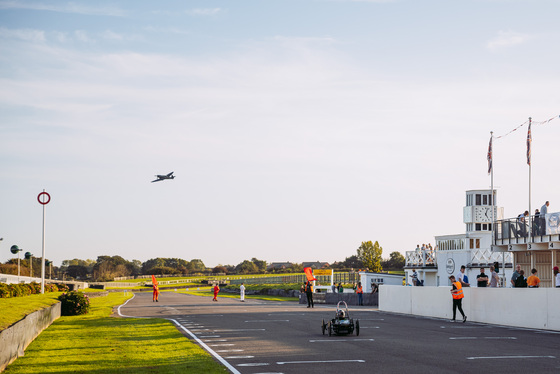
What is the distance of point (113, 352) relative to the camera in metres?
16.0

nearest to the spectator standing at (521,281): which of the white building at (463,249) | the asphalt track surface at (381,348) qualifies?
the asphalt track surface at (381,348)

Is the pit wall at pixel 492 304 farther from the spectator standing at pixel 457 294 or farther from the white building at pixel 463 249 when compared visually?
the white building at pixel 463 249

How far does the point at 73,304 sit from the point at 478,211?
45.4m

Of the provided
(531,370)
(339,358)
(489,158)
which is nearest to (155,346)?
(339,358)

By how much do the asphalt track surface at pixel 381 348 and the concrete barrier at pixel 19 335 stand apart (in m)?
4.35

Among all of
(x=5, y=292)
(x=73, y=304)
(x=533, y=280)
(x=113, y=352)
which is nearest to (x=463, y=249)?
(x=533, y=280)

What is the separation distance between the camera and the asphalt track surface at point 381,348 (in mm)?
13039

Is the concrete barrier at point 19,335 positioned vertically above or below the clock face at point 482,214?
below

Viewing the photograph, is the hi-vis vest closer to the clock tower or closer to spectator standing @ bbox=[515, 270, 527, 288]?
spectator standing @ bbox=[515, 270, 527, 288]

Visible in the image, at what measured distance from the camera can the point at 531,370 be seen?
12.5 m

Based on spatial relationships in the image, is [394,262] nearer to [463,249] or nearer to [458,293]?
[463,249]

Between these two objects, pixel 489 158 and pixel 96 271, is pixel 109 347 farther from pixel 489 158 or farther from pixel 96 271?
pixel 96 271

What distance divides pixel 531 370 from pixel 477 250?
50.3 meters

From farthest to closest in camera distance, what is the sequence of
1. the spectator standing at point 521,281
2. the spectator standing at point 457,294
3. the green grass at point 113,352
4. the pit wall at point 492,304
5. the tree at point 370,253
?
the tree at point 370,253 → the spectator standing at point 457,294 → the spectator standing at point 521,281 → the pit wall at point 492,304 → the green grass at point 113,352
